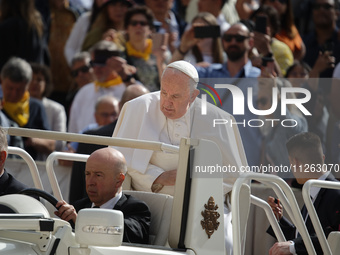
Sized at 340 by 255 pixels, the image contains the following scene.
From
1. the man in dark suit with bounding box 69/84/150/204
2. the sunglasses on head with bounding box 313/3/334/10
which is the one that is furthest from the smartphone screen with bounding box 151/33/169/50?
the sunglasses on head with bounding box 313/3/334/10

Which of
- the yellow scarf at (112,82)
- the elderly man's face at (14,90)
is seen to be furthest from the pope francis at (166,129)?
the yellow scarf at (112,82)

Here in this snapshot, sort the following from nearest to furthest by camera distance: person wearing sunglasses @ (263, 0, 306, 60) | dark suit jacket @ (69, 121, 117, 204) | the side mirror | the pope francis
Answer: the side mirror, the pope francis, dark suit jacket @ (69, 121, 117, 204), person wearing sunglasses @ (263, 0, 306, 60)

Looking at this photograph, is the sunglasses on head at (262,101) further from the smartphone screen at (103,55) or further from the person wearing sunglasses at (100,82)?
the smartphone screen at (103,55)

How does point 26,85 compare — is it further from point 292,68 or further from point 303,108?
point 303,108

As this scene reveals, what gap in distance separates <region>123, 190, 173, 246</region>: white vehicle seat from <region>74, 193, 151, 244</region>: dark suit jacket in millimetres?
87

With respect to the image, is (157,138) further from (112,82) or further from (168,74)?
(112,82)

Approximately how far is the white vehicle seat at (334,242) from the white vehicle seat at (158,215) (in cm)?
111

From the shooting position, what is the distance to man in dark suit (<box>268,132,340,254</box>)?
580cm

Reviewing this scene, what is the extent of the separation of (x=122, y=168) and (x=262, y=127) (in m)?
0.92

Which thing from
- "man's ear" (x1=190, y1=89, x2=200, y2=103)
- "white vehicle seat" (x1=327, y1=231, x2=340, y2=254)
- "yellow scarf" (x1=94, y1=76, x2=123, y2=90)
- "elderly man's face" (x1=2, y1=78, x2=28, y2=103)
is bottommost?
"white vehicle seat" (x1=327, y1=231, x2=340, y2=254)

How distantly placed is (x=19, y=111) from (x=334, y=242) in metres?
5.38

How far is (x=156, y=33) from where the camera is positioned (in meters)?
10.4

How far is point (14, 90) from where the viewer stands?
10430 millimetres

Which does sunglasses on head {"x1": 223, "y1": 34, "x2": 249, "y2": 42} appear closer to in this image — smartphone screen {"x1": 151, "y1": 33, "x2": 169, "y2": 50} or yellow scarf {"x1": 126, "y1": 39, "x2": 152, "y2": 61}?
smartphone screen {"x1": 151, "y1": 33, "x2": 169, "y2": 50}
